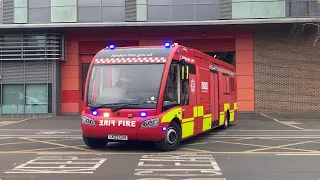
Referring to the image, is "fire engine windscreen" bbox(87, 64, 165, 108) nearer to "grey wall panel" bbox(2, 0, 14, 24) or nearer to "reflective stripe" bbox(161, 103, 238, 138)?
"reflective stripe" bbox(161, 103, 238, 138)

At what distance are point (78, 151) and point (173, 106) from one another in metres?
2.74

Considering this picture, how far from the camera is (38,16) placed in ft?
81.0

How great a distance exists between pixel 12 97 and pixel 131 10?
9.94m

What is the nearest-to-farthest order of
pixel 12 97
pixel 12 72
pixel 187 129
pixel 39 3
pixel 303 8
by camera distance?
pixel 187 129 → pixel 303 8 → pixel 39 3 → pixel 12 72 → pixel 12 97

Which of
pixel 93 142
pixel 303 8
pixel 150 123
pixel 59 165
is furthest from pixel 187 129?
pixel 303 8

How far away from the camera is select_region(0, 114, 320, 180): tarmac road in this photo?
23.3 feet

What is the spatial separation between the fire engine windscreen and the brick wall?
1702 centimetres

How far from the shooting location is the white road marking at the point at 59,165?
7.47 meters

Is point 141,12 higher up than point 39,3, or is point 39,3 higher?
point 39,3

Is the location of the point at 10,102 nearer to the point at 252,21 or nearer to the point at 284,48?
the point at 252,21

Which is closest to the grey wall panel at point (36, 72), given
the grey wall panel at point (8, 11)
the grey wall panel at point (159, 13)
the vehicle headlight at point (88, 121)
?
the grey wall panel at point (8, 11)

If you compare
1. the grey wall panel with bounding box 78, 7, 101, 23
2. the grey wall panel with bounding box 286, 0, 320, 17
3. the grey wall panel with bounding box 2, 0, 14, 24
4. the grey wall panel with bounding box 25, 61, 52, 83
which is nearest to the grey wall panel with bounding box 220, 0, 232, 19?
the grey wall panel with bounding box 286, 0, 320, 17

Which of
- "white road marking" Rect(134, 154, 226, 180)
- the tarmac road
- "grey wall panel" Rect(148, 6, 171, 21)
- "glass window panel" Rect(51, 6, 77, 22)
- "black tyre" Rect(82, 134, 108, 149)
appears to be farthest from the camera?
"glass window panel" Rect(51, 6, 77, 22)

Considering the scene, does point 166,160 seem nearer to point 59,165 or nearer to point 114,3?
point 59,165
